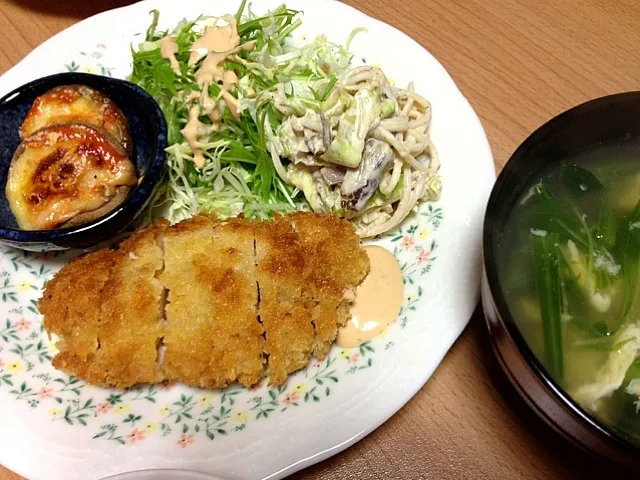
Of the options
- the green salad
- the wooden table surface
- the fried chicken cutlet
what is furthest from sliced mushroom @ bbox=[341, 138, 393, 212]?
the wooden table surface

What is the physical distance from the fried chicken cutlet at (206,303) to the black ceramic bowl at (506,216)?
0.65 meters

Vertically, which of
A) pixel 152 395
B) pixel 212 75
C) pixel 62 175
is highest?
pixel 212 75

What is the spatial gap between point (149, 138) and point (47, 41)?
2.61 feet

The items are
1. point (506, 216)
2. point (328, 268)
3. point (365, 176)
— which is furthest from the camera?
point (365, 176)

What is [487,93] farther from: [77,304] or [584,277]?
[77,304]

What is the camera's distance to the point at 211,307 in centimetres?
192

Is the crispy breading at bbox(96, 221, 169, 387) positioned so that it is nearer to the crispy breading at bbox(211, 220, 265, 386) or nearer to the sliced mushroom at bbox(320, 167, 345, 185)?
the crispy breading at bbox(211, 220, 265, 386)

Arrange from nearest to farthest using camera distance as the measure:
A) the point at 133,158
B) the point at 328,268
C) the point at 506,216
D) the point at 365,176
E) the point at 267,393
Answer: the point at 506,216 < the point at 267,393 < the point at 328,268 < the point at 365,176 < the point at 133,158

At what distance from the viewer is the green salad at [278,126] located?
7.11 ft

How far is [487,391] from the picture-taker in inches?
72.3

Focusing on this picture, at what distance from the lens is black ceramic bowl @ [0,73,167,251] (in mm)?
1984

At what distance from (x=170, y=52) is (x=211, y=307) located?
1.18m

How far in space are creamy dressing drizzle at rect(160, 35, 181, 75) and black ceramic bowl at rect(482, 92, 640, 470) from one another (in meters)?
1.52

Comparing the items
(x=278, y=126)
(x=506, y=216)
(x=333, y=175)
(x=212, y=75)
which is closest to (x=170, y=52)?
(x=212, y=75)
